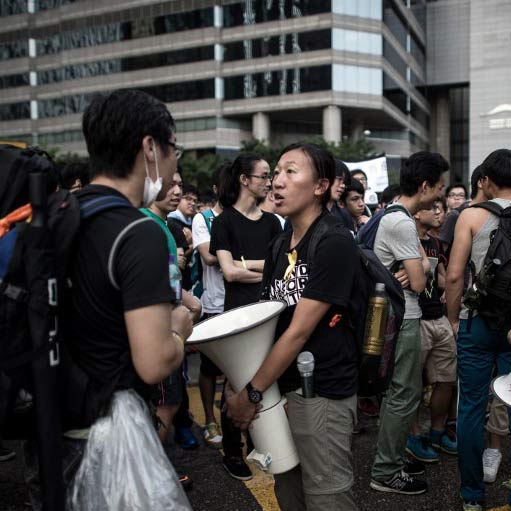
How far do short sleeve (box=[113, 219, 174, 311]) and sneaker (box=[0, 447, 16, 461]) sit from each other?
319 cm

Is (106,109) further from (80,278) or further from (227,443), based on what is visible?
(227,443)

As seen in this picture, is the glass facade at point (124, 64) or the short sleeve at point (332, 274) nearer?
the short sleeve at point (332, 274)

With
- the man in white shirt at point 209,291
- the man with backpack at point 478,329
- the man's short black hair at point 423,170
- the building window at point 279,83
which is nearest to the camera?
the man with backpack at point 478,329

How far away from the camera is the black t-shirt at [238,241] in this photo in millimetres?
4355

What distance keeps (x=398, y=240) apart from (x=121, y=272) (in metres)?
2.27

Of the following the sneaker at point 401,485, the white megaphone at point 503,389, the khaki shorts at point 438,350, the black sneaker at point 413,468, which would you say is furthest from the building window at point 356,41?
the white megaphone at point 503,389

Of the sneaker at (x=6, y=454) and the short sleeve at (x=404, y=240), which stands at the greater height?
the short sleeve at (x=404, y=240)

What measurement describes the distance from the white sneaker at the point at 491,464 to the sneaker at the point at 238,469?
1.50 metres

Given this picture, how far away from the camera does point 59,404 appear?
1.64 meters

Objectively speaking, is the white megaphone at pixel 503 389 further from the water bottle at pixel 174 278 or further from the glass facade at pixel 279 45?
the glass facade at pixel 279 45

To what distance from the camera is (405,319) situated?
145 inches

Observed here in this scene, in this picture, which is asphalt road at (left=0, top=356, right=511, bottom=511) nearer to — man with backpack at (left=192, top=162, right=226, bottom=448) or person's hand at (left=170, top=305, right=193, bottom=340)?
man with backpack at (left=192, top=162, right=226, bottom=448)

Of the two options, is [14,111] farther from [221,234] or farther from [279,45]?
[221,234]

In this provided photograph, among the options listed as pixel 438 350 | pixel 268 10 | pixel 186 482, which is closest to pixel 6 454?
pixel 186 482
